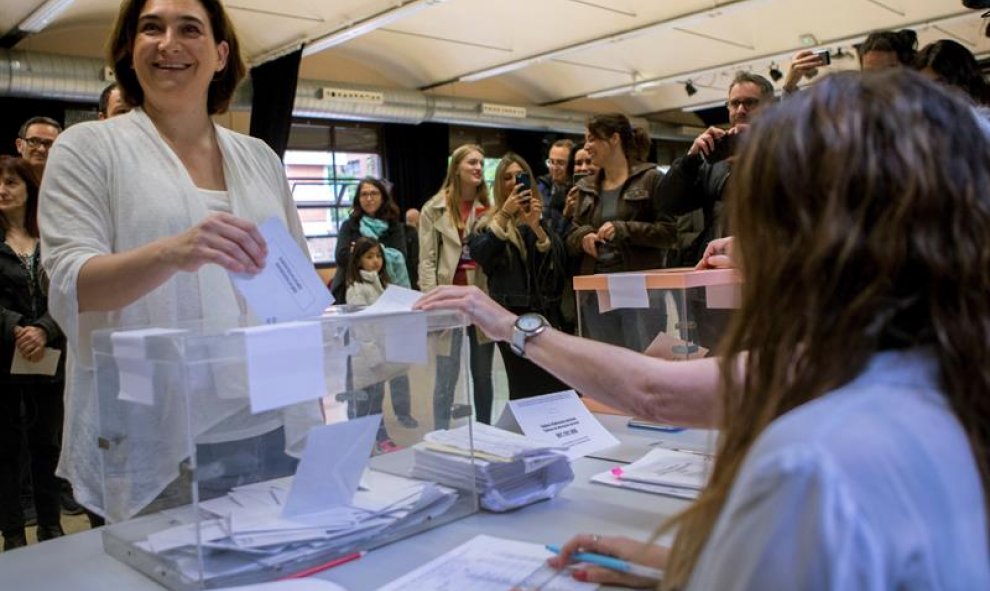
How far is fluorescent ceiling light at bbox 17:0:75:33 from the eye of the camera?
529cm

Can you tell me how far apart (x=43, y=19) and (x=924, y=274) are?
20.9ft

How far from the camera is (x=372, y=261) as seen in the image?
4.79 metres

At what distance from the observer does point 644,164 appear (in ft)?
10.8

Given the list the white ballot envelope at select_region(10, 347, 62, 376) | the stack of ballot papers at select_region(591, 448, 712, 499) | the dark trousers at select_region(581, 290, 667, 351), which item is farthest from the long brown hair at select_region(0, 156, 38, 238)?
the stack of ballot papers at select_region(591, 448, 712, 499)

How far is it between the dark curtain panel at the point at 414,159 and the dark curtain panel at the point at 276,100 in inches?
81.6

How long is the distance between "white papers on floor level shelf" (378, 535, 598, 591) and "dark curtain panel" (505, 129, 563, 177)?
925 cm

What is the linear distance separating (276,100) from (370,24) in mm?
1217

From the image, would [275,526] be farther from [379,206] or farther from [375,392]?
[379,206]

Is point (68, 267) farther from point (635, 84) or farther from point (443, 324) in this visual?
point (635, 84)

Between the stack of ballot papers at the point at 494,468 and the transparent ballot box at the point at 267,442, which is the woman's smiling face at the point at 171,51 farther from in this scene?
the stack of ballot papers at the point at 494,468

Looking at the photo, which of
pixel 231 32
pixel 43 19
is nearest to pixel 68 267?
pixel 231 32

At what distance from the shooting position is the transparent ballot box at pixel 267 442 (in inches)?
37.3

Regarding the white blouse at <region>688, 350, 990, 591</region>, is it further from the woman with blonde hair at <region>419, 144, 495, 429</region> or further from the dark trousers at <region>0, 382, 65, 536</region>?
the woman with blonde hair at <region>419, 144, 495, 429</region>

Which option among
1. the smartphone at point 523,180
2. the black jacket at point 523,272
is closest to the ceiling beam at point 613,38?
the smartphone at point 523,180
